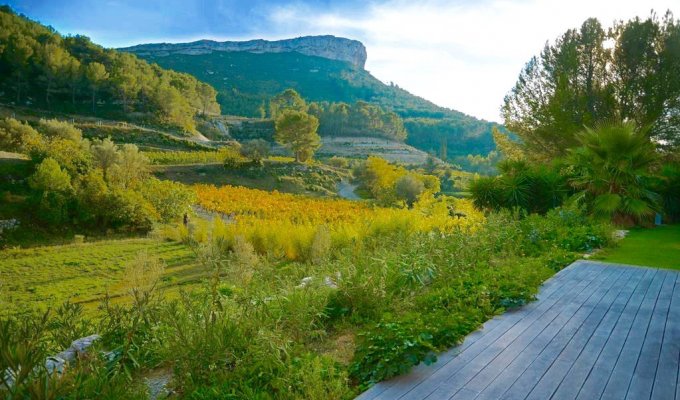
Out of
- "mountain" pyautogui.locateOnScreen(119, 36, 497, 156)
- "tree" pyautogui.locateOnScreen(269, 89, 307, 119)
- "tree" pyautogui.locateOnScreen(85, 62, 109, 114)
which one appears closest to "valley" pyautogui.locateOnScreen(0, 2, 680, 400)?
"tree" pyautogui.locateOnScreen(85, 62, 109, 114)

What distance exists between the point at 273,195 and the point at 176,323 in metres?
26.7

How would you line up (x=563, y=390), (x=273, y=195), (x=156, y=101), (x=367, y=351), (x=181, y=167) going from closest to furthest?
1. (x=563, y=390)
2. (x=367, y=351)
3. (x=273, y=195)
4. (x=181, y=167)
5. (x=156, y=101)

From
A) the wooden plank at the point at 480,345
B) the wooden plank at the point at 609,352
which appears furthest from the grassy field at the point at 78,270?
the wooden plank at the point at 609,352

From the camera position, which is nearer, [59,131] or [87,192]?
[87,192]

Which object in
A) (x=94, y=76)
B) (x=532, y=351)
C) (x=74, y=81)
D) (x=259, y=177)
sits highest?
(x=94, y=76)

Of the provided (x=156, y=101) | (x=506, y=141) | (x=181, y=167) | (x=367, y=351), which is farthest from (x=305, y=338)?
(x=156, y=101)

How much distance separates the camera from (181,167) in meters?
35.7

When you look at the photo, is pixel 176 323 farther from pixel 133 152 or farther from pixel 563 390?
pixel 133 152

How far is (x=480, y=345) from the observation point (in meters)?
3.14

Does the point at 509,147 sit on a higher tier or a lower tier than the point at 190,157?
higher

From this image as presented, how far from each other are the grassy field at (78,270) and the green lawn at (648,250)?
8.85 m

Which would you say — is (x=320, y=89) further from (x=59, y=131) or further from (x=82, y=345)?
(x=82, y=345)

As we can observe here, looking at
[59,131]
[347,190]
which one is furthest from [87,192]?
[347,190]

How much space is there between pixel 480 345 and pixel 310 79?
403 feet
